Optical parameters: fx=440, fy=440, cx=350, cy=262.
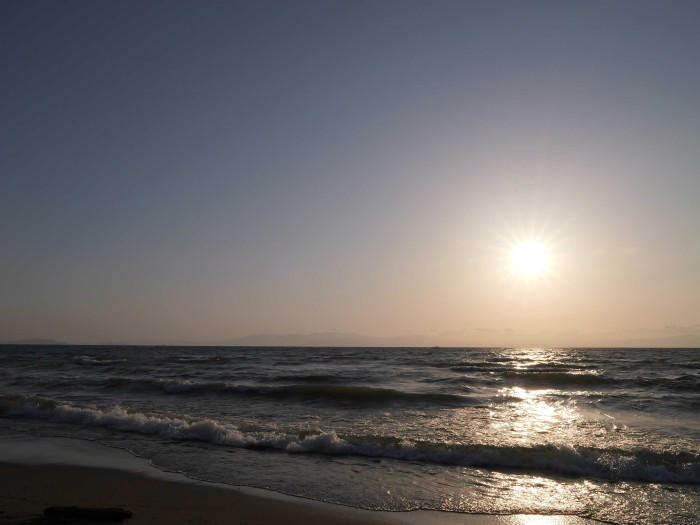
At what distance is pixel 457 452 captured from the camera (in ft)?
31.8

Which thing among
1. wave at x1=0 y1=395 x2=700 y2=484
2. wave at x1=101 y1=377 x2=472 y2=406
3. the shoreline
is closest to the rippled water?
wave at x1=0 y1=395 x2=700 y2=484

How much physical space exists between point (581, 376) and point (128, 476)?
28.5 meters

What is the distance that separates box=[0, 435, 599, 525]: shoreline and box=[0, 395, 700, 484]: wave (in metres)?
2.62

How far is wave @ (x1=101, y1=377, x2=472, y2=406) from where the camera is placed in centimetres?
1827

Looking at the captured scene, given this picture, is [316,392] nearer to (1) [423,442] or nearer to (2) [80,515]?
(1) [423,442]

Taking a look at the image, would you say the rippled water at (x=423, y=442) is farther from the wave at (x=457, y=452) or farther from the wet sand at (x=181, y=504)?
the wet sand at (x=181, y=504)

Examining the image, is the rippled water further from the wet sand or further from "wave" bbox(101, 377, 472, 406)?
the wet sand

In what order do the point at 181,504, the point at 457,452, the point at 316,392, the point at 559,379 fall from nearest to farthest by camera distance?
the point at 181,504
the point at 457,452
the point at 316,392
the point at 559,379

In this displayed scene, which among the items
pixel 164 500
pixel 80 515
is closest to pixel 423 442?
pixel 164 500

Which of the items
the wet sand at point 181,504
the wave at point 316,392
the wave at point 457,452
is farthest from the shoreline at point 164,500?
the wave at point 316,392

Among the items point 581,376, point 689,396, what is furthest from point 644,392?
point 581,376

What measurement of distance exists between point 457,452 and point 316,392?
1136cm

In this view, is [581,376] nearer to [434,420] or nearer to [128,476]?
[434,420]

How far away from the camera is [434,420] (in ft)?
44.9
